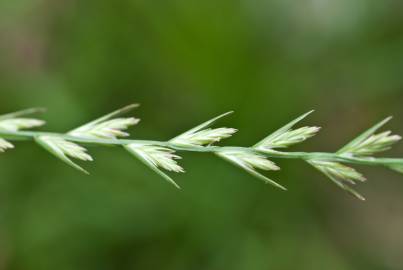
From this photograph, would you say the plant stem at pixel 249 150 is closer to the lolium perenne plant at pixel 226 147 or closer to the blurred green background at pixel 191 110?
the lolium perenne plant at pixel 226 147

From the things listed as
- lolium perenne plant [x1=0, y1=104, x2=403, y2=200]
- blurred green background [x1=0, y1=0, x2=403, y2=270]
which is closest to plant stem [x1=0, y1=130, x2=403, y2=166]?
lolium perenne plant [x1=0, y1=104, x2=403, y2=200]

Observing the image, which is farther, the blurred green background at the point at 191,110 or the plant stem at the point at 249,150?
the blurred green background at the point at 191,110

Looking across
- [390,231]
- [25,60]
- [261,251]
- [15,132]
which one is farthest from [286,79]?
[15,132]

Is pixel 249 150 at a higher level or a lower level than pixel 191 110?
lower

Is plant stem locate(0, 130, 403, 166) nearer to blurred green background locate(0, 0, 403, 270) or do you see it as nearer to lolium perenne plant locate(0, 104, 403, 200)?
lolium perenne plant locate(0, 104, 403, 200)

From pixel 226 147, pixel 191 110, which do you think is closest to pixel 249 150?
pixel 226 147

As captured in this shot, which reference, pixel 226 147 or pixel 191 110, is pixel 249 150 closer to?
pixel 226 147

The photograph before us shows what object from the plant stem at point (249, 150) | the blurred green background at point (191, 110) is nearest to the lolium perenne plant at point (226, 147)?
the plant stem at point (249, 150)
